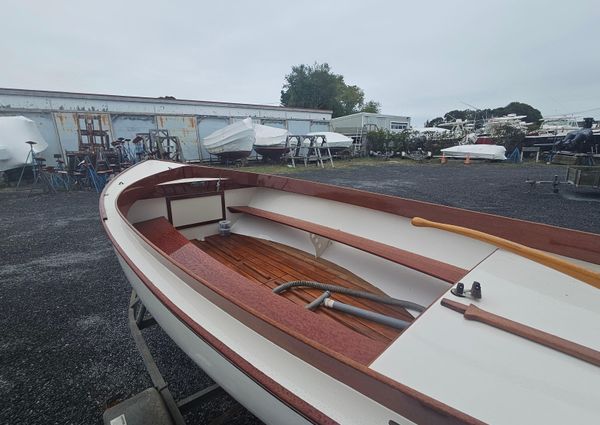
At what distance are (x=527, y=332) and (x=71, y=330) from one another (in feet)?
11.1

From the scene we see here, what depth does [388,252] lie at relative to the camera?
230cm

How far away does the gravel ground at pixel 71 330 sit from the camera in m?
1.99

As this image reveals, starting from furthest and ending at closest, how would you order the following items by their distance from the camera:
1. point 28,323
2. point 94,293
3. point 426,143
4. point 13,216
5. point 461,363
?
1. point 426,143
2. point 13,216
3. point 94,293
4. point 28,323
5. point 461,363

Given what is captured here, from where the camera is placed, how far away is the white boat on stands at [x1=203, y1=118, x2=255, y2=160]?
561 inches

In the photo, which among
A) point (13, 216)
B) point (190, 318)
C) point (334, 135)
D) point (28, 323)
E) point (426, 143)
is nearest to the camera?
point (190, 318)

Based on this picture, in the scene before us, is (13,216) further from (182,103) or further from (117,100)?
(182,103)

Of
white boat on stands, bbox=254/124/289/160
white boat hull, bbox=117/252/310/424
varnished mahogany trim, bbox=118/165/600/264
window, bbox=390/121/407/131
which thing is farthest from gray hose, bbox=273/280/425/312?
window, bbox=390/121/407/131

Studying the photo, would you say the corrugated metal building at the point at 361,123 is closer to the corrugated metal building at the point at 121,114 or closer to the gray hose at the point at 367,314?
the corrugated metal building at the point at 121,114

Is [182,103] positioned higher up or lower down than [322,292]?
higher up

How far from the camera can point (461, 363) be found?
1.02m

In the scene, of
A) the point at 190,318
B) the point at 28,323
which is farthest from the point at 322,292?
the point at 28,323

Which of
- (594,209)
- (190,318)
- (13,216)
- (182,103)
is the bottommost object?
(594,209)

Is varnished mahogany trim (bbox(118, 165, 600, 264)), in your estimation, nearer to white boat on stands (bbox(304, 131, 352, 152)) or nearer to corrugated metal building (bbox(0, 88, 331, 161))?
corrugated metal building (bbox(0, 88, 331, 161))

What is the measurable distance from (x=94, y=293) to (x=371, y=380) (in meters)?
3.56
